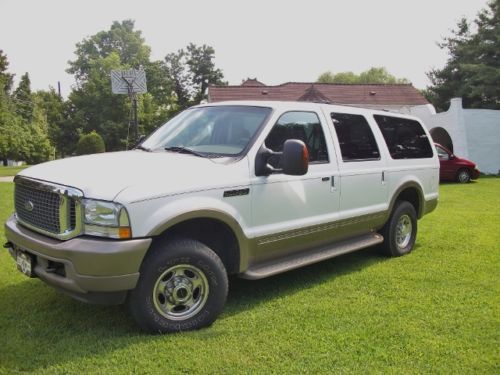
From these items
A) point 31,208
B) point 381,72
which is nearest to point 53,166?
point 31,208

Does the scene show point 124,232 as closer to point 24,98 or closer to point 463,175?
point 463,175

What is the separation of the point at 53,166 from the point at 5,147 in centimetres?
4078

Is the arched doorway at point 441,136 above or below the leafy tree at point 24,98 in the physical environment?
below

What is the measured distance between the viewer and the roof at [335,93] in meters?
28.3

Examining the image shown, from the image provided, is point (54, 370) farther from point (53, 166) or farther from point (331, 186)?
point (331, 186)

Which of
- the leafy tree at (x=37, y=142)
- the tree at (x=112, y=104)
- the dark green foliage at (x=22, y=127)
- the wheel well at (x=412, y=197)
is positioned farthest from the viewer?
the leafy tree at (x=37, y=142)

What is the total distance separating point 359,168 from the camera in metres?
5.42

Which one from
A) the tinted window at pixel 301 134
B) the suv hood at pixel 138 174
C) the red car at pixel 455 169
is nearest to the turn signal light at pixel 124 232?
the suv hood at pixel 138 174

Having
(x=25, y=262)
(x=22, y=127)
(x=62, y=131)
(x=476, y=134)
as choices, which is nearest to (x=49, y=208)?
(x=25, y=262)

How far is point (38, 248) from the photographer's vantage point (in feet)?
11.9

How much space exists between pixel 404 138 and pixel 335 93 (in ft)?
A: 77.6

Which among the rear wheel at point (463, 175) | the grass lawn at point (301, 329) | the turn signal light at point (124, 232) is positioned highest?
the turn signal light at point (124, 232)

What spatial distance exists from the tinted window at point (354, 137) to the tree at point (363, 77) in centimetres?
6635

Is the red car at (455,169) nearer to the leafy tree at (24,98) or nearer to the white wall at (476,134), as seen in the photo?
the white wall at (476,134)
